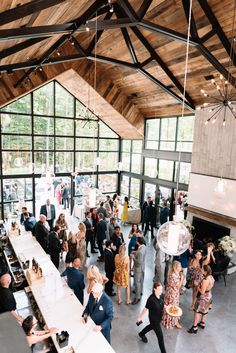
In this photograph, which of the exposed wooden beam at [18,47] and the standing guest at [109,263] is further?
the standing guest at [109,263]

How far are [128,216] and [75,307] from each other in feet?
23.0

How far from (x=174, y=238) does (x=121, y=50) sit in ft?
21.6

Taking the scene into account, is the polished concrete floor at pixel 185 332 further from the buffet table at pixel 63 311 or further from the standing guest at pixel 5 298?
the standing guest at pixel 5 298

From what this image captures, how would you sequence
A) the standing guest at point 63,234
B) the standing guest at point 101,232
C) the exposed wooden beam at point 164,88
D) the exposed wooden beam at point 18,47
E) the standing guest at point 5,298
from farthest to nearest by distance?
1. the exposed wooden beam at point 164,88
2. the standing guest at point 101,232
3. the standing guest at point 63,234
4. the exposed wooden beam at point 18,47
5. the standing guest at point 5,298

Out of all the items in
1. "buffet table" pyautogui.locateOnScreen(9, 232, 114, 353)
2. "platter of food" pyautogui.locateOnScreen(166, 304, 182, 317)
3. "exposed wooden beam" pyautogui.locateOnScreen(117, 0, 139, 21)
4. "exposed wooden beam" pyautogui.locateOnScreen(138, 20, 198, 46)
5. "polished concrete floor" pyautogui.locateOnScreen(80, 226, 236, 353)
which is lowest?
"polished concrete floor" pyautogui.locateOnScreen(80, 226, 236, 353)

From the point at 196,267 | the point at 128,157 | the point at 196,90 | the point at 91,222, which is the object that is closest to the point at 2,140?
the point at 91,222

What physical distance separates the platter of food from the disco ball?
198cm

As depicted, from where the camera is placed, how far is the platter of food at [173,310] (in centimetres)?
428

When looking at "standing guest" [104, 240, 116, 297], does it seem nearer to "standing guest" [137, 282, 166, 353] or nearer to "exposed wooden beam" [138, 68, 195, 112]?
"standing guest" [137, 282, 166, 353]

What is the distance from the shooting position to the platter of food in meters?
4.28

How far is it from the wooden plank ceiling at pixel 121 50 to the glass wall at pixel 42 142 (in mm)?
892

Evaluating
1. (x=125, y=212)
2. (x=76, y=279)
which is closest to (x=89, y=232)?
(x=125, y=212)

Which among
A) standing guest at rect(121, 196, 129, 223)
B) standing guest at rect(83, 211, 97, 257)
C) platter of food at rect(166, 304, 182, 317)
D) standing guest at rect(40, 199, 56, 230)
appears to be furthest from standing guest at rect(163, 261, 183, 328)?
standing guest at rect(121, 196, 129, 223)

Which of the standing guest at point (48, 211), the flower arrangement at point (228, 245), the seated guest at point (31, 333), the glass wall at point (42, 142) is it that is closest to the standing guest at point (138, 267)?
the flower arrangement at point (228, 245)
